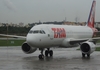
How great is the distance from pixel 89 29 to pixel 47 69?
1924cm

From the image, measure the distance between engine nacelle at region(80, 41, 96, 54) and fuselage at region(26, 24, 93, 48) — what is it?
90.3 inches

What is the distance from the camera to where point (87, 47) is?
24.7 meters

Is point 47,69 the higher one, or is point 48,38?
point 48,38

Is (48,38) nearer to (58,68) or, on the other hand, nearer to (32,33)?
(32,33)

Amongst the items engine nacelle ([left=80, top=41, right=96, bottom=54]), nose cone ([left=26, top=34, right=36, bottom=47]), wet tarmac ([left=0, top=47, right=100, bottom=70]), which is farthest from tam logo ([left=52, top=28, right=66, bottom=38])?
nose cone ([left=26, top=34, right=36, bottom=47])

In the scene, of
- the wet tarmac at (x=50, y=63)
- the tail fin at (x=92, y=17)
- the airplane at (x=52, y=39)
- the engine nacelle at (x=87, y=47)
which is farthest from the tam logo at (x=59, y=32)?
the tail fin at (x=92, y=17)

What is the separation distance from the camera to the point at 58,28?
85.4ft

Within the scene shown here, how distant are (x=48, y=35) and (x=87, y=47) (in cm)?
419

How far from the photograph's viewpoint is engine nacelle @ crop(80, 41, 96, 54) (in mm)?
24091

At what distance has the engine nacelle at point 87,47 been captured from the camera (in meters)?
24.1

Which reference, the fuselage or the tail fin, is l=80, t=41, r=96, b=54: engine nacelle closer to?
the fuselage

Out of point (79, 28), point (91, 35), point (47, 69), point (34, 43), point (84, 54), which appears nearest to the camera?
point (47, 69)

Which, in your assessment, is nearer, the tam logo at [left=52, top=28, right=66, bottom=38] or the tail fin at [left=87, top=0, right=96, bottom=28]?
the tam logo at [left=52, top=28, right=66, bottom=38]

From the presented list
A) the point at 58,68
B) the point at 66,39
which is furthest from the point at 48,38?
the point at 58,68
